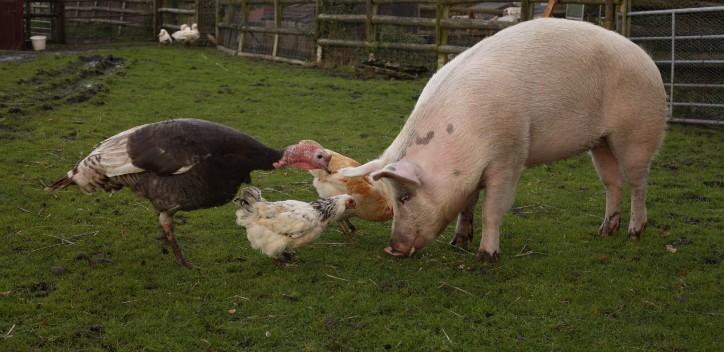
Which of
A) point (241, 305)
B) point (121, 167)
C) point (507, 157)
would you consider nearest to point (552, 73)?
point (507, 157)

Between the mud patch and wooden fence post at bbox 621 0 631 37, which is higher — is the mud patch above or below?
below

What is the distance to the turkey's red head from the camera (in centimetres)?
541

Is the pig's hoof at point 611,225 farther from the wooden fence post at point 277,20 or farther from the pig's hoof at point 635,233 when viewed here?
the wooden fence post at point 277,20

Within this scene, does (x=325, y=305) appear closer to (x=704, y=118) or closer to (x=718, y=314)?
(x=718, y=314)

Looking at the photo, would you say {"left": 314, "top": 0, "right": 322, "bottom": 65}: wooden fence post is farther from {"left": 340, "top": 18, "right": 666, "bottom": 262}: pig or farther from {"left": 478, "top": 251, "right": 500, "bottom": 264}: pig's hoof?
{"left": 478, "top": 251, "right": 500, "bottom": 264}: pig's hoof

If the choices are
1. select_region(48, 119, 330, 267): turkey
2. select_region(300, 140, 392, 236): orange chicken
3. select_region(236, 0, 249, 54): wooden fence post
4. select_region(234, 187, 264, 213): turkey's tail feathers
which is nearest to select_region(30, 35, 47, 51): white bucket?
select_region(236, 0, 249, 54): wooden fence post

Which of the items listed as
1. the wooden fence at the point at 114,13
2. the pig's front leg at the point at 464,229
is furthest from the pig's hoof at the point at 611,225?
the wooden fence at the point at 114,13

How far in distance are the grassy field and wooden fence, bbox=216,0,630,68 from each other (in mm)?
6872

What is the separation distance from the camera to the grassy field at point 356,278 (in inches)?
170

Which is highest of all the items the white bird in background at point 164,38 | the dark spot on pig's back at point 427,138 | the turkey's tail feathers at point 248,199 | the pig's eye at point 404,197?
the white bird in background at point 164,38

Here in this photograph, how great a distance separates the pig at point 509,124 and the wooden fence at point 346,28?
23.9ft

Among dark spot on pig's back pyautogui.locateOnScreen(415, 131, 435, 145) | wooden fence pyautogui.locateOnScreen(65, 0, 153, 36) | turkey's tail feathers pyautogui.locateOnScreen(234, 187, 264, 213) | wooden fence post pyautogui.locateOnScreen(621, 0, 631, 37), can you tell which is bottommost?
turkey's tail feathers pyautogui.locateOnScreen(234, 187, 264, 213)

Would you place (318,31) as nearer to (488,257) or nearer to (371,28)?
(371,28)

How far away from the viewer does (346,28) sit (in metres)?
18.8
